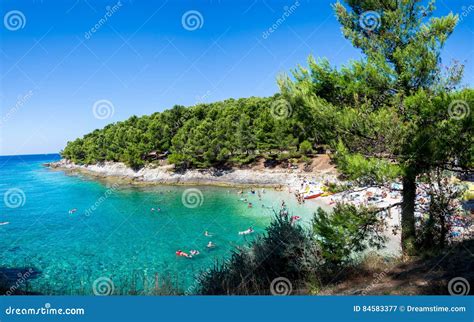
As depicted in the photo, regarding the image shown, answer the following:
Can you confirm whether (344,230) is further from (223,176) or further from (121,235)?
(223,176)

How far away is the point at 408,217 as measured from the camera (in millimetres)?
8398

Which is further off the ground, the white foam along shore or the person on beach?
the white foam along shore

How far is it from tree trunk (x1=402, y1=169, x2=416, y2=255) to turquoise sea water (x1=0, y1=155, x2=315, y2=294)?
4.42m

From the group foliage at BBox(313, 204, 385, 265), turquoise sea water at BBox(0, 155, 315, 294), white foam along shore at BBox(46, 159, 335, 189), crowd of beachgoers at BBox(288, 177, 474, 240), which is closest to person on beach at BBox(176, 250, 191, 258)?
turquoise sea water at BBox(0, 155, 315, 294)

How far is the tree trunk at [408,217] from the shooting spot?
8.22 m

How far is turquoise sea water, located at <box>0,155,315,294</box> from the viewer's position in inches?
602

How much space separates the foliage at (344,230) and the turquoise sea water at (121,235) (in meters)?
2.26

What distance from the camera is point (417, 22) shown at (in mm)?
8250

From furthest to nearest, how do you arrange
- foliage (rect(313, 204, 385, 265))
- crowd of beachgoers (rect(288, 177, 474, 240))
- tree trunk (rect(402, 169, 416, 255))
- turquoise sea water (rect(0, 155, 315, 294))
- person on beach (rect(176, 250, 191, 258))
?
person on beach (rect(176, 250, 191, 258))
turquoise sea water (rect(0, 155, 315, 294))
crowd of beachgoers (rect(288, 177, 474, 240))
tree trunk (rect(402, 169, 416, 255))
foliage (rect(313, 204, 385, 265))

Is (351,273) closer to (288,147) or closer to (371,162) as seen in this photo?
(371,162)

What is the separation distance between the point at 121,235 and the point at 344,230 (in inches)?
751

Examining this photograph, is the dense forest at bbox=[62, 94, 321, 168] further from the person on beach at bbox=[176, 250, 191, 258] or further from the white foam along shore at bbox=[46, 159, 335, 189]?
the person on beach at bbox=[176, 250, 191, 258]

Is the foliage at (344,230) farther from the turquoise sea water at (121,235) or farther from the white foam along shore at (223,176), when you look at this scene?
the white foam along shore at (223,176)

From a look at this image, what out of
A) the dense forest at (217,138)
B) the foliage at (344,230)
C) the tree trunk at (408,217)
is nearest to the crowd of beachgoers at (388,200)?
the tree trunk at (408,217)
